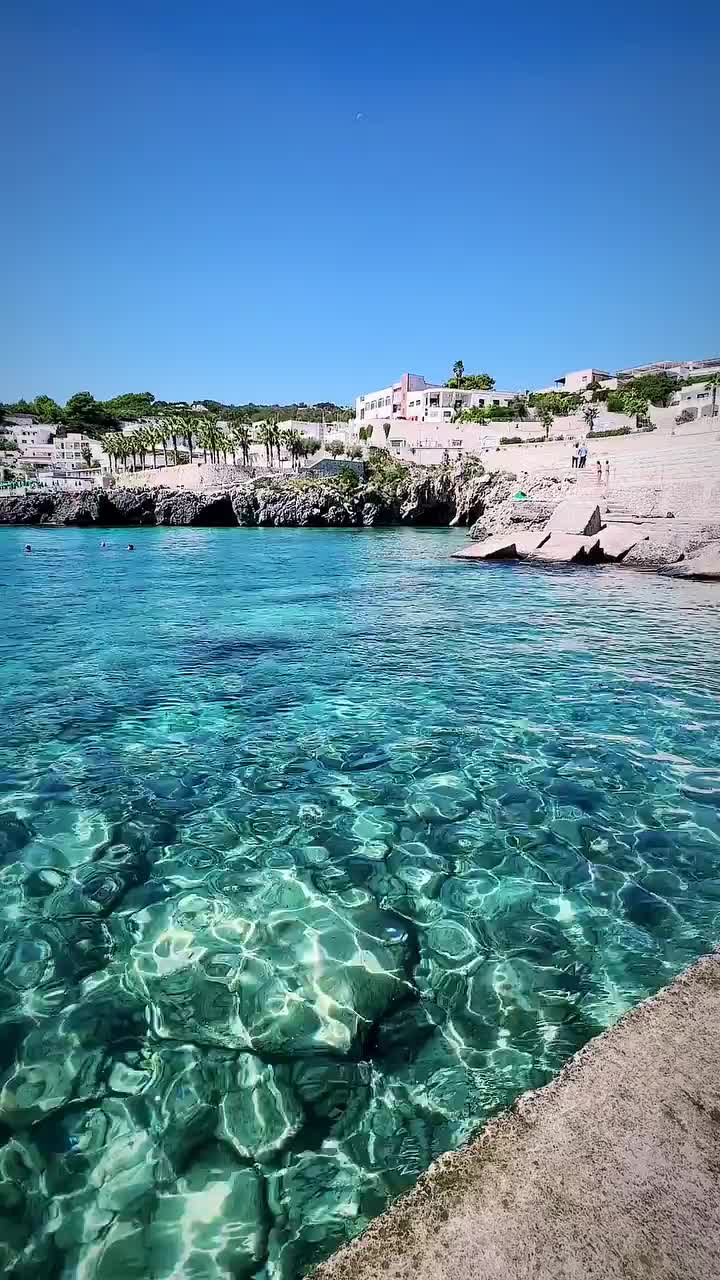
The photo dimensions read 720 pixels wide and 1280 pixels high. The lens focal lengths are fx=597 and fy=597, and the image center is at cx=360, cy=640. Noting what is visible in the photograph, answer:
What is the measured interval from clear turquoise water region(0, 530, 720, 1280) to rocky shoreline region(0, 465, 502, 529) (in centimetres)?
4775

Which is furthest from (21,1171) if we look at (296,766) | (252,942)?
(296,766)

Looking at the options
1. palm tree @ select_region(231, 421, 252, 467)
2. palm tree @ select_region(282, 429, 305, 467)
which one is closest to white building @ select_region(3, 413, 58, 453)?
palm tree @ select_region(231, 421, 252, 467)

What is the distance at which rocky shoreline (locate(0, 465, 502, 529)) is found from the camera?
55.8 metres

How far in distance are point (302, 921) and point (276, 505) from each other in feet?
186

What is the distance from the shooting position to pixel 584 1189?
170cm

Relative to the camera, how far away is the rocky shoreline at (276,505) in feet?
183

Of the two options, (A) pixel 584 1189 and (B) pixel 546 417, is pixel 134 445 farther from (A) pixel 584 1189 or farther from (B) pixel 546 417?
(A) pixel 584 1189

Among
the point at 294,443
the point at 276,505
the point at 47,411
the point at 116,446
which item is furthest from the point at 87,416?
the point at 276,505

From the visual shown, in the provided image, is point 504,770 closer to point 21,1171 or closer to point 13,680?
point 21,1171

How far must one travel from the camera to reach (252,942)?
11.5 feet

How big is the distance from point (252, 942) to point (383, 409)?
102417mm

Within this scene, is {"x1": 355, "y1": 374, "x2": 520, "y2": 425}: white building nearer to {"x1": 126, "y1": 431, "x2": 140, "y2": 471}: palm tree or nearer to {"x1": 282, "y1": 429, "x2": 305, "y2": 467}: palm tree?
{"x1": 282, "y1": 429, "x2": 305, "y2": 467}: palm tree

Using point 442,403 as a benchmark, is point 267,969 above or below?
below

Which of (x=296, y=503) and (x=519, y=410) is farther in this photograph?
(x=519, y=410)
